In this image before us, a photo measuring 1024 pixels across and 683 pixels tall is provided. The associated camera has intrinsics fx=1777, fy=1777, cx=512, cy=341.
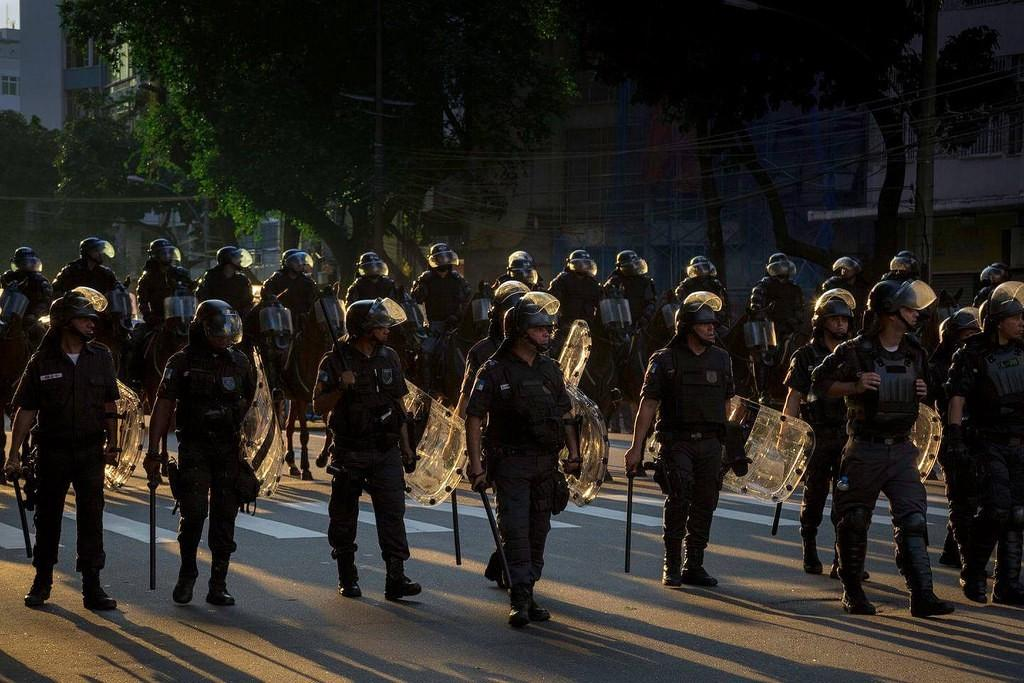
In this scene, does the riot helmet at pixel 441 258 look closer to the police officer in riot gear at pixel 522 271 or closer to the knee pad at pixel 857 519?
the police officer in riot gear at pixel 522 271

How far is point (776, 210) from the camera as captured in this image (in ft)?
124

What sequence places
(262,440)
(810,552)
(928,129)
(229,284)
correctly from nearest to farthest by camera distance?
(810,552)
(262,440)
(229,284)
(928,129)

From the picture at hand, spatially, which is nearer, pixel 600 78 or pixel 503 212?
pixel 600 78

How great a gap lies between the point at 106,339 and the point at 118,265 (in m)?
63.0

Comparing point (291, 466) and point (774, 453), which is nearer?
point (774, 453)

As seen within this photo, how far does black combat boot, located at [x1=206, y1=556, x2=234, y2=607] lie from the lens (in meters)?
10.5

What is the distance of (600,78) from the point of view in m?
38.5

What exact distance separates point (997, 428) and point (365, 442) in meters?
3.80

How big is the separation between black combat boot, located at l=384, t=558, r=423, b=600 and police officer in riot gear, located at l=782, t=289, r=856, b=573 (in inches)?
113

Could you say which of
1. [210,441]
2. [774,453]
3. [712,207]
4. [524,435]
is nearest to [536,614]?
[524,435]

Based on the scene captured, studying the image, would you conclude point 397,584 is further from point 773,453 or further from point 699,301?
point 773,453

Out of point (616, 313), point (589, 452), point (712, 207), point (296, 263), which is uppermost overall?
point (712, 207)

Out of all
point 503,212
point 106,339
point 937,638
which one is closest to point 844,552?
point 937,638

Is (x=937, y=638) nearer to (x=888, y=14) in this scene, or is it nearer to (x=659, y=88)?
(x=888, y=14)
